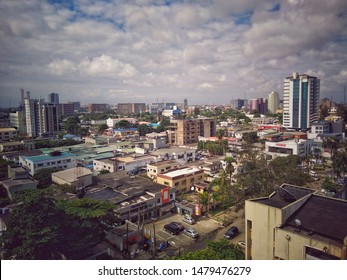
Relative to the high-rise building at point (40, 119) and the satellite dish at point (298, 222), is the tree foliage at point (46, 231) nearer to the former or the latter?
the satellite dish at point (298, 222)

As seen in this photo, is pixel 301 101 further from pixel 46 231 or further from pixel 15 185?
pixel 46 231

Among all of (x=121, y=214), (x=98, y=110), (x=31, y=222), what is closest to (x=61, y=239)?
(x=31, y=222)

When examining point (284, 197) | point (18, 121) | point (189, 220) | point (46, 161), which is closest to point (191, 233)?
point (189, 220)

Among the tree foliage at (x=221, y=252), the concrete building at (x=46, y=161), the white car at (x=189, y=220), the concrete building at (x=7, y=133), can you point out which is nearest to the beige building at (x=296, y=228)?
the tree foliage at (x=221, y=252)

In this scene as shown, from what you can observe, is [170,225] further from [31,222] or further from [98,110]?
[98,110]

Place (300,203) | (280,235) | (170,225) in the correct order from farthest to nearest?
(170,225), (300,203), (280,235)
